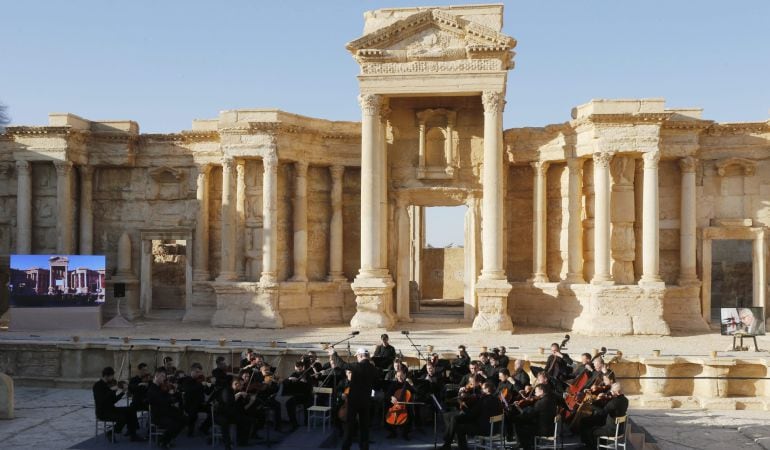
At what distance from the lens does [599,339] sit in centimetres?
2247

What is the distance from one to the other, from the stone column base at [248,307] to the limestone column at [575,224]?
9.91 metres

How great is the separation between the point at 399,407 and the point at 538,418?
2517mm

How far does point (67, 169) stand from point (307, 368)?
1604 cm

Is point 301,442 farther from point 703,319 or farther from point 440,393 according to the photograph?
point 703,319

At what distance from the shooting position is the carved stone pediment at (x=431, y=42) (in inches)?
937

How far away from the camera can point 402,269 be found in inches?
1030

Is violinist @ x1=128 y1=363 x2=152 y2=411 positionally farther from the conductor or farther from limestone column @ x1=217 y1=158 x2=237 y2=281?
limestone column @ x1=217 y1=158 x2=237 y2=281

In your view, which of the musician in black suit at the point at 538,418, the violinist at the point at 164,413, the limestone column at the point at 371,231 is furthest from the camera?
the limestone column at the point at 371,231

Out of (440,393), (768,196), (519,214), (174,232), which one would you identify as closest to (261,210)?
(174,232)

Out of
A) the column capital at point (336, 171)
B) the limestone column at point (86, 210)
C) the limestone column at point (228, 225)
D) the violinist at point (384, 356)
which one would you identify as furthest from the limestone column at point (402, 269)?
the limestone column at point (86, 210)

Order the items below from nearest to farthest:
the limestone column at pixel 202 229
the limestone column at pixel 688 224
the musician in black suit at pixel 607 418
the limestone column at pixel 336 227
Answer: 1. the musician in black suit at pixel 607 418
2. the limestone column at pixel 688 224
3. the limestone column at pixel 336 227
4. the limestone column at pixel 202 229

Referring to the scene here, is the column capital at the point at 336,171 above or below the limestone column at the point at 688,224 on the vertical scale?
above

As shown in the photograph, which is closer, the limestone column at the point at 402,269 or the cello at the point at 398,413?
the cello at the point at 398,413

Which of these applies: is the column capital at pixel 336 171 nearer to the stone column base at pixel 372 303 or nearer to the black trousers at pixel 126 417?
the stone column base at pixel 372 303
